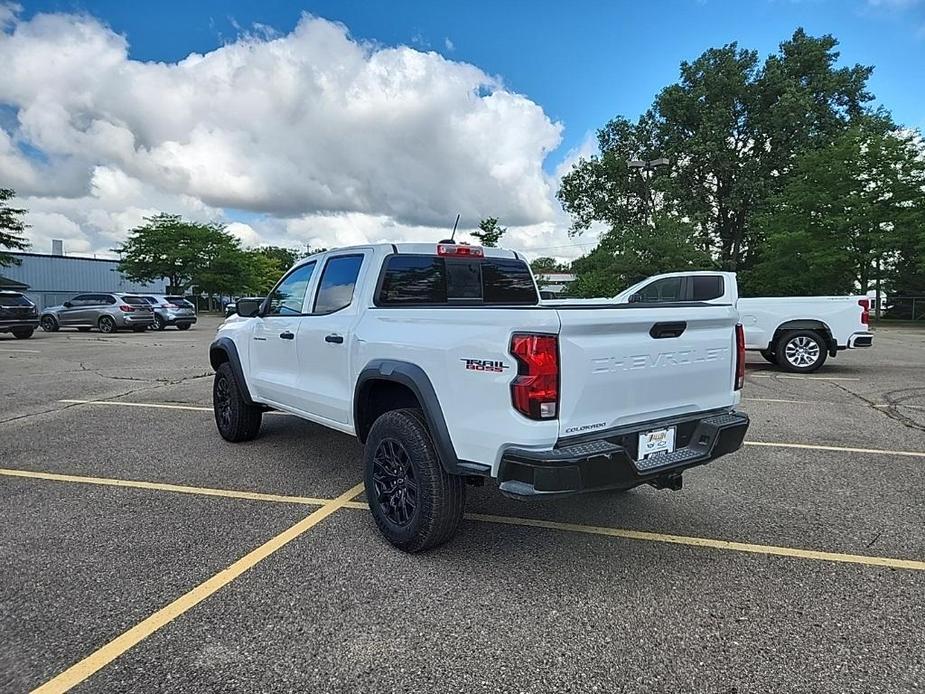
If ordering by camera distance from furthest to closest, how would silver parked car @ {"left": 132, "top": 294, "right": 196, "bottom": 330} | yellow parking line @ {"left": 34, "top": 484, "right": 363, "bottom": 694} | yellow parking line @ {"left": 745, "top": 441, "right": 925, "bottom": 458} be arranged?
1. silver parked car @ {"left": 132, "top": 294, "right": 196, "bottom": 330}
2. yellow parking line @ {"left": 745, "top": 441, "right": 925, "bottom": 458}
3. yellow parking line @ {"left": 34, "top": 484, "right": 363, "bottom": 694}

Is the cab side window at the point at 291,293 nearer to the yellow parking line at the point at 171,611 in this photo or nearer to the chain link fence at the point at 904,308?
the yellow parking line at the point at 171,611

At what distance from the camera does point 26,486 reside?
4.67m

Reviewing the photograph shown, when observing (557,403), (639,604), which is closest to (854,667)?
(639,604)

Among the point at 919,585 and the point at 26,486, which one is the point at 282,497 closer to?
the point at 26,486

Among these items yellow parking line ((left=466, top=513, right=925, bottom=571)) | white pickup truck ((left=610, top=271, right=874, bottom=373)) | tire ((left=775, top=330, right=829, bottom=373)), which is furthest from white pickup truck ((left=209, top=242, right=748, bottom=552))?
tire ((left=775, top=330, right=829, bottom=373))

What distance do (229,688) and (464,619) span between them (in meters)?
1.01

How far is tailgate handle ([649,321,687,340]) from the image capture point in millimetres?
3248

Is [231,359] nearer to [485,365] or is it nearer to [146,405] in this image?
[146,405]

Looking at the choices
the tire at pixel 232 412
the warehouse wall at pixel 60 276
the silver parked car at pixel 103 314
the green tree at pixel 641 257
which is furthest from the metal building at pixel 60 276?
the tire at pixel 232 412

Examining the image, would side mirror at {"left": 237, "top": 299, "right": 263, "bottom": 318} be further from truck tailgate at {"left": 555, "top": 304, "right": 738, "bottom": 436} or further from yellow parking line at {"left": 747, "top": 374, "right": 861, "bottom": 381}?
yellow parking line at {"left": 747, "top": 374, "right": 861, "bottom": 381}

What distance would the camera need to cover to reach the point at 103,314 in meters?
23.4

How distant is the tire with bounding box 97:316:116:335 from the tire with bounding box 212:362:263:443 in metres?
20.5

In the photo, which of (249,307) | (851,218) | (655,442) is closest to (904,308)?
(851,218)

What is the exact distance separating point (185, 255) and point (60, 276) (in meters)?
21.9
